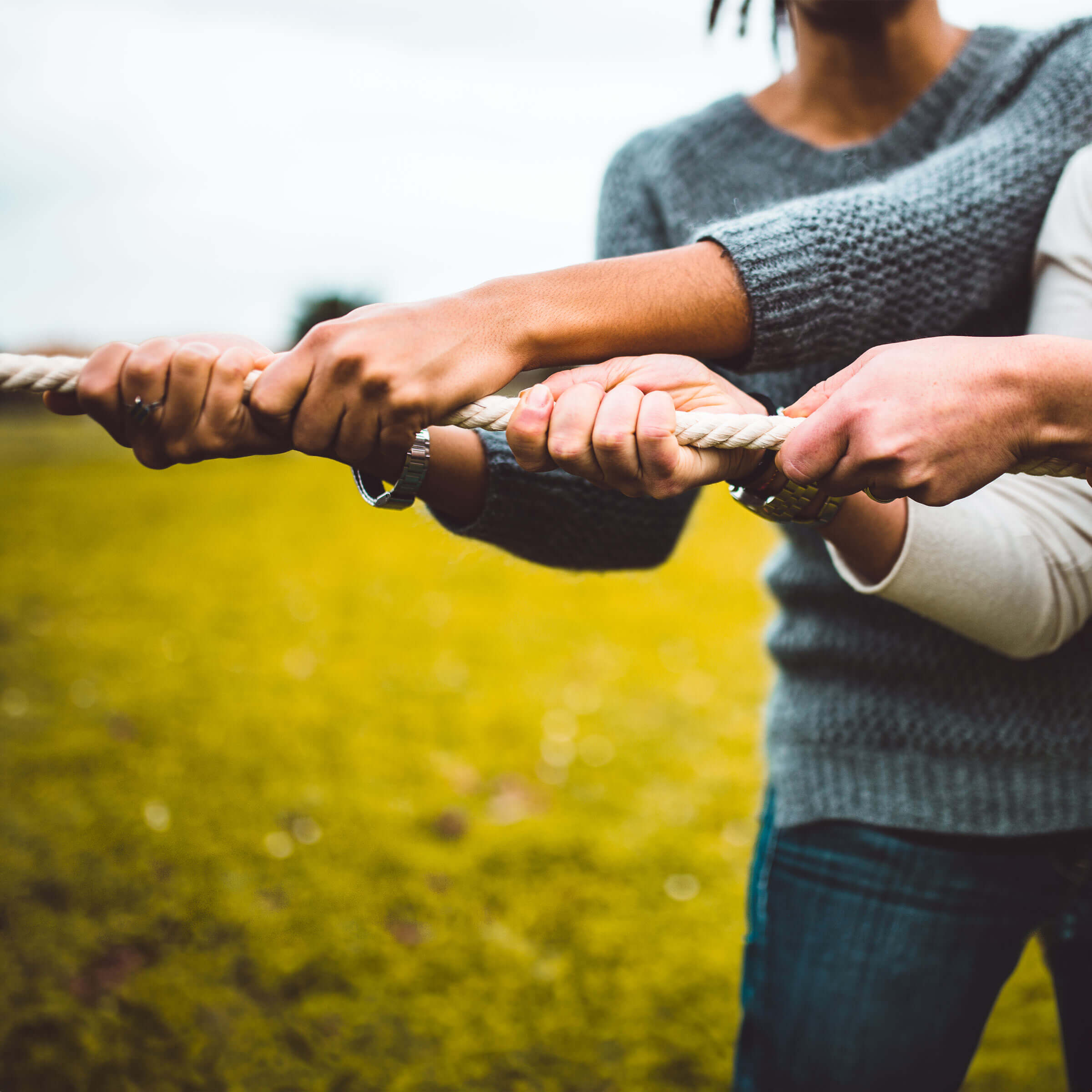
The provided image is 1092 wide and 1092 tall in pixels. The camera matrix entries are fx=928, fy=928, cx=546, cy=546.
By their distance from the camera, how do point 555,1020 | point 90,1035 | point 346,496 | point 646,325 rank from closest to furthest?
1. point 646,325
2. point 90,1035
3. point 555,1020
4. point 346,496

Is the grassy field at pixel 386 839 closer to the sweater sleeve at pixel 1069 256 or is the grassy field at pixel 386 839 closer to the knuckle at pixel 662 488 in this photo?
the knuckle at pixel 662 488

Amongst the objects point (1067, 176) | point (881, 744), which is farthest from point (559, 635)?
point (1067, 176)

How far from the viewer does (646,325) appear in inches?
34.9

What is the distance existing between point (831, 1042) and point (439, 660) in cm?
311

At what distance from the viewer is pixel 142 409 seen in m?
0.79

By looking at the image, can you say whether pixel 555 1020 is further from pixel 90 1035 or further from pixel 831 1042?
pixel 831 1042

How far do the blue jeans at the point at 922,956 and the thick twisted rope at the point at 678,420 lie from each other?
0.52 metres

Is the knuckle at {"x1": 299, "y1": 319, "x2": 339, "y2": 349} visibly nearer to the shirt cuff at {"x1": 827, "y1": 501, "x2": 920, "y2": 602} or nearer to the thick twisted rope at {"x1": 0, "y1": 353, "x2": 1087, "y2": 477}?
the thick twisted rope at {"x1": 0, "y1": 353, "x2": 1087, "y2": 477}

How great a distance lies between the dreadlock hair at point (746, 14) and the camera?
1295mm

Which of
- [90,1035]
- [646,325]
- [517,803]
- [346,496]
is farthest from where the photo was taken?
[346,496]

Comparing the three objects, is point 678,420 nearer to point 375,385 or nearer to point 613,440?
point 613,440

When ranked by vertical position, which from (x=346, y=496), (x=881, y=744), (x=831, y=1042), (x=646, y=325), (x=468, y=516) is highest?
(x=646, y=325)

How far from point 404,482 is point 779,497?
355mm

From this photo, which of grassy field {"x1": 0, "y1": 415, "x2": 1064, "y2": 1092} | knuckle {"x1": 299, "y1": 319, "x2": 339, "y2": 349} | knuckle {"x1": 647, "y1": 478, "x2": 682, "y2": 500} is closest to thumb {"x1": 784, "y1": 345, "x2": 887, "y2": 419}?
knuckle {"x1": 647, "y1": 478, "x2": 682, "y2": 500}
